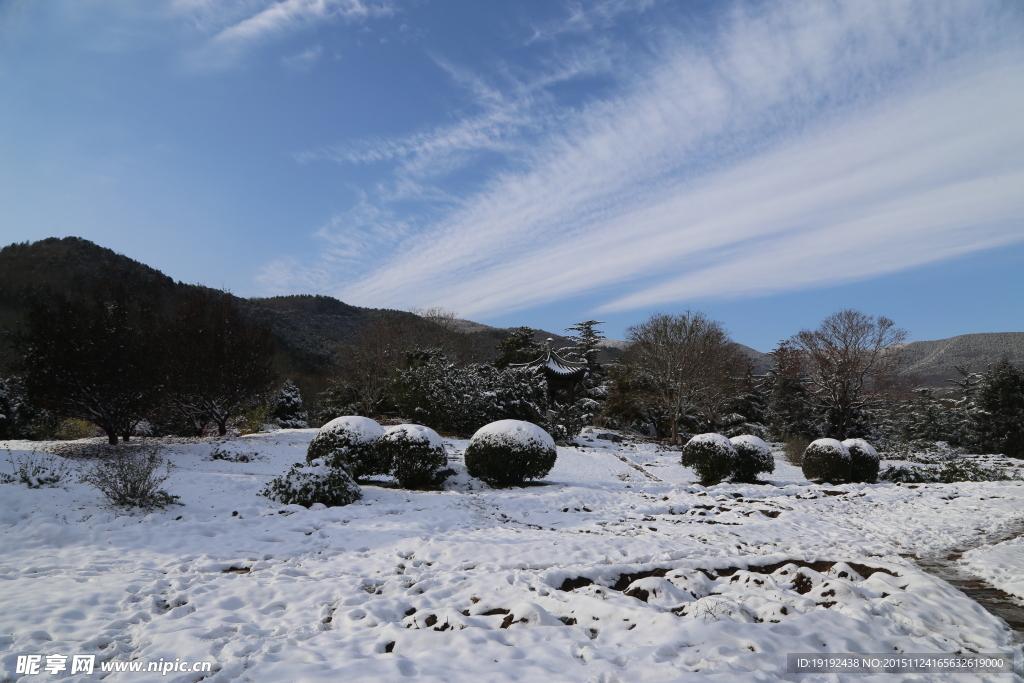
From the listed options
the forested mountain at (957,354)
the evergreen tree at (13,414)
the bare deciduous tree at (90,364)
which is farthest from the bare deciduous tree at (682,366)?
the evergreen tree at (13,414)

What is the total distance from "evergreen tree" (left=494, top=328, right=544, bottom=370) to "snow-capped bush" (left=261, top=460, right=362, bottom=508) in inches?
931

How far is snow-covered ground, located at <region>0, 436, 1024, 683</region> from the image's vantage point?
11.1ft

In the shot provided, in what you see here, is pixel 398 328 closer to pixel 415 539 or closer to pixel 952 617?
pixel 415 539

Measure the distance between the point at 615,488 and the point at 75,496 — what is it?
9349 millimetres

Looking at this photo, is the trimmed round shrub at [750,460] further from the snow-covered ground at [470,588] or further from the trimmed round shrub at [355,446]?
the trimmed round shrub at [355,446]

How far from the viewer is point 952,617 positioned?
157 inches

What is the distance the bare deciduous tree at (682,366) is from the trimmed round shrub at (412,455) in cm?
1649

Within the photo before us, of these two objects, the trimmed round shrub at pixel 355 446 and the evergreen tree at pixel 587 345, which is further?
the evergreen tree at pixel 587 345

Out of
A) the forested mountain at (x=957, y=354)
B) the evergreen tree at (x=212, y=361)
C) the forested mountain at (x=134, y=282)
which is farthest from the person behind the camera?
the forested mountain at (x=134, y=282)

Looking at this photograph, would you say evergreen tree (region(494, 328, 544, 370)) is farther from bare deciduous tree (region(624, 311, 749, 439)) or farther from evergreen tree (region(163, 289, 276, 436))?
evergreen tree (region(163, 289, 276, 436))

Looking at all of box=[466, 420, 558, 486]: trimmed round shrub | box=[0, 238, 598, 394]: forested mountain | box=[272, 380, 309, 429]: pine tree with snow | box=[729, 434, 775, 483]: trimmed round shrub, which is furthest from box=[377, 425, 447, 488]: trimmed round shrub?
box=[0, 238, 598, 394]: forested mountain

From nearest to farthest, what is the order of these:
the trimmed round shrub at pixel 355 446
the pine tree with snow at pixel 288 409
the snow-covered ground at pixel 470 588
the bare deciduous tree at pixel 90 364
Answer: the snow-covered ground at pixel 470 588 < the trimmed round shrub at pixel 355 446 < the bare deciduous tree at pixel 90 364 < the pine tree with snow at pixel 288 409

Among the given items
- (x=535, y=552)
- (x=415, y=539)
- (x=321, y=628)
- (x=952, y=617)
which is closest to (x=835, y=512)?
(x=952, y=617)

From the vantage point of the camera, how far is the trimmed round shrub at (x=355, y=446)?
1032 centimetres
